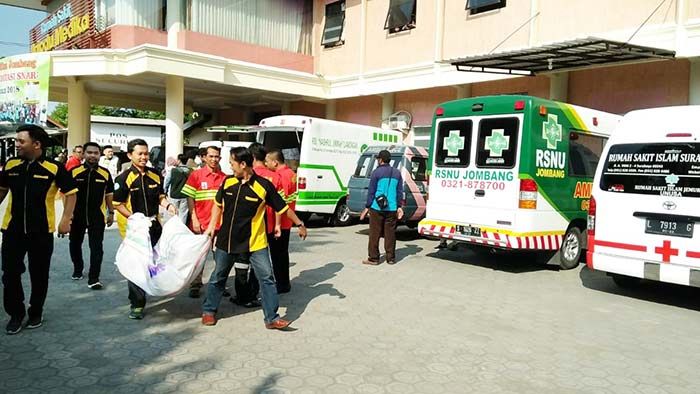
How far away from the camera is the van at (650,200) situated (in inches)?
247

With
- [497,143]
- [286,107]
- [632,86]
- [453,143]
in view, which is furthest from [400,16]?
[497,143]

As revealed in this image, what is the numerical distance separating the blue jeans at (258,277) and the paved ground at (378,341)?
0.68ft

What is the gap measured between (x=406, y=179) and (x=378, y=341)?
6.77m

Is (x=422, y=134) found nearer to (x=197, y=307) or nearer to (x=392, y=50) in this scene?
(x=392, y=50)

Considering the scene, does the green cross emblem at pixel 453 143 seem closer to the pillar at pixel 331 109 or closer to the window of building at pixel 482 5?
the window of building at pixel 482 5

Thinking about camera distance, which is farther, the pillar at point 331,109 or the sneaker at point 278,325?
the pillar at point 331,109

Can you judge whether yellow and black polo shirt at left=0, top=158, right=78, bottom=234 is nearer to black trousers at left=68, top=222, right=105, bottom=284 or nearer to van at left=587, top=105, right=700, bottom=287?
black trousers at left=68, top=222, right=105, bottom=284

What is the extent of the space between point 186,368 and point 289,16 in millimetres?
18773

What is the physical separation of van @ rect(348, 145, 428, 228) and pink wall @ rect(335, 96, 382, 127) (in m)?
8.15

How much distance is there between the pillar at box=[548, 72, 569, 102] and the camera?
14.5m

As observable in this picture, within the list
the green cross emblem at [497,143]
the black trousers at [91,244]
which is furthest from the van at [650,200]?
the black trousers at [91,244]

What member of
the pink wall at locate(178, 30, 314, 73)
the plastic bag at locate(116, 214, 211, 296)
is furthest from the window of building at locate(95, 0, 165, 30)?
the plastic bag at locate(116, 214, 211, 296)

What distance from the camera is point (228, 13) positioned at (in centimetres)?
1928

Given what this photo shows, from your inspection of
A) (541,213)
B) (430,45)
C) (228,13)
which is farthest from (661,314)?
(228,13)
